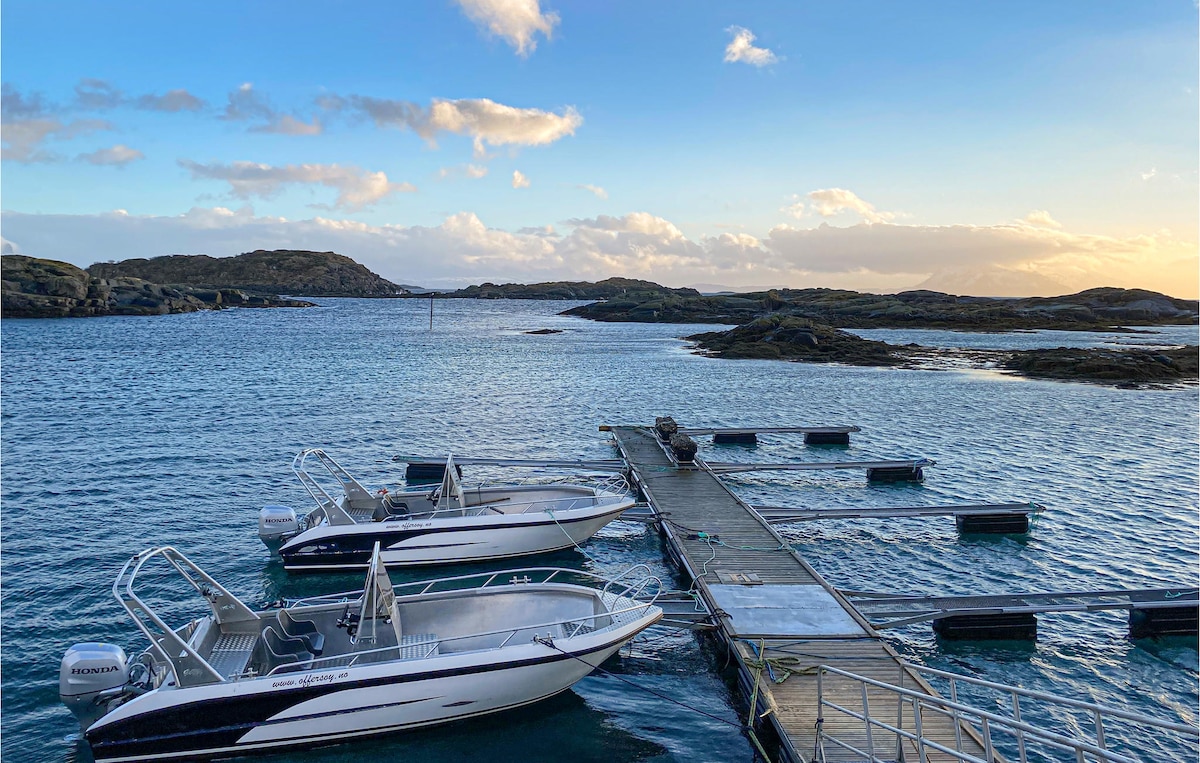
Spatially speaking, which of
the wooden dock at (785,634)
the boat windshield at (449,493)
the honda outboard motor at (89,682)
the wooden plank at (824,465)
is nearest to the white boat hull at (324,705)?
the honda outboard motor at (89,682)

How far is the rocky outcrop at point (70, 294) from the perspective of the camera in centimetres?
11362

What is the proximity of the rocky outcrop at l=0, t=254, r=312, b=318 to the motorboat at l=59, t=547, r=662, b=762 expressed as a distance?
388 feet

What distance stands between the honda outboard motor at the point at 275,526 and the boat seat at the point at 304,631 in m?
6.16

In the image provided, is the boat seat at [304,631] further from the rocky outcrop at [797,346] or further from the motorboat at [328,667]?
the rocky outcrop at [797,346]

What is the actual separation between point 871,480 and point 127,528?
25184 millimetres

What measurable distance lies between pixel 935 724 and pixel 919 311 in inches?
5075

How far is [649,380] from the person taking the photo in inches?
2240

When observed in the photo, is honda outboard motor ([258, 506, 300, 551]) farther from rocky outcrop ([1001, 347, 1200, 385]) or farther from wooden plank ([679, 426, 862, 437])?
rocky outcrop ([1001, 347, 1200, 385])

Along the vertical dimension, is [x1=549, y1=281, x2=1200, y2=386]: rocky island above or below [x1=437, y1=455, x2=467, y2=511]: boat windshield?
above

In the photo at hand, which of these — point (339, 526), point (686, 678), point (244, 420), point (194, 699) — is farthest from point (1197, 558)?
point (244, 420)

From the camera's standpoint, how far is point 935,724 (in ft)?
34.6

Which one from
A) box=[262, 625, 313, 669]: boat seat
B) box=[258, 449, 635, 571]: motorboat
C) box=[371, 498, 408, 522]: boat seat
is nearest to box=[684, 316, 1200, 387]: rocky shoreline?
box=[258, 449, 635, 571]: motorboat

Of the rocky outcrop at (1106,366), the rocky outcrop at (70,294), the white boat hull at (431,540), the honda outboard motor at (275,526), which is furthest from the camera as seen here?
the rocky outcrop at (70,294)

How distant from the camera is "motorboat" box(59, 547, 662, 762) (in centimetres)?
1089
